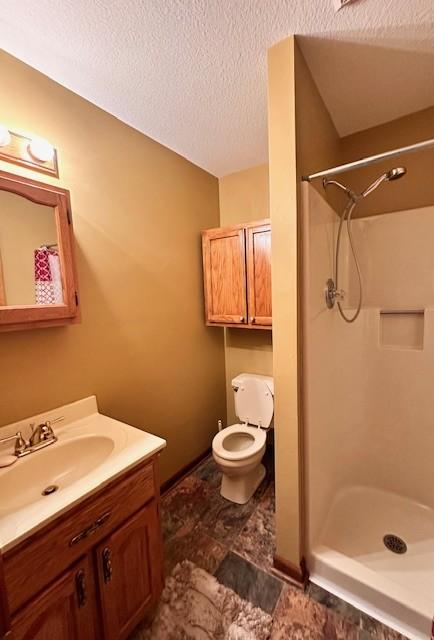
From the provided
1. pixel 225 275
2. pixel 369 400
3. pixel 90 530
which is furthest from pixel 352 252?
pixel 90 530

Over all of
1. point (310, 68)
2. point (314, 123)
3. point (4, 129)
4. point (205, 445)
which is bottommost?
point (205, 445)

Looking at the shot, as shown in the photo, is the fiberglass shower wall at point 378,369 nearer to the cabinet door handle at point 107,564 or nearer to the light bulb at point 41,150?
the cabinet door handle at point 107,564

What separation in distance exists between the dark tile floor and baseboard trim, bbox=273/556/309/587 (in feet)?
0.11

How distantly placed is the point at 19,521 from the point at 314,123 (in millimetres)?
1984

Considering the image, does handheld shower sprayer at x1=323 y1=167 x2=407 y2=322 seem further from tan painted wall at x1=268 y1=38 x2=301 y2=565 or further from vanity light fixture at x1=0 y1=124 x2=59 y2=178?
vanity light fixture at x1=0 y1=124 x2=59 y2=178

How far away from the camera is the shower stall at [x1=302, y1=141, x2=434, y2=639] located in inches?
48.5

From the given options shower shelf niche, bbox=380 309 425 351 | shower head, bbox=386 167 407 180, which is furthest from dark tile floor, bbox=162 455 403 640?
shower head, bbox=386 167 407 180

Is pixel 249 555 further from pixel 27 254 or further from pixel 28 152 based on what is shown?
pixel 28 152

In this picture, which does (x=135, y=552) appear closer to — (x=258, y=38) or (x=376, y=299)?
(x=376, y=299)

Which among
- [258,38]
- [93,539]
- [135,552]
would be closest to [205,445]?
[135,552]

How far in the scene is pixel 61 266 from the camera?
3.95 feet

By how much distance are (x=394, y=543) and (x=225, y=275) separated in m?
1.94

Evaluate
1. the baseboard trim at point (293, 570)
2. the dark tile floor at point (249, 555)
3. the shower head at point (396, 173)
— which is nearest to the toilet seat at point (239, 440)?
the dark tile floor at point (249, 555)

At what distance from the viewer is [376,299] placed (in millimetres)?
1754
